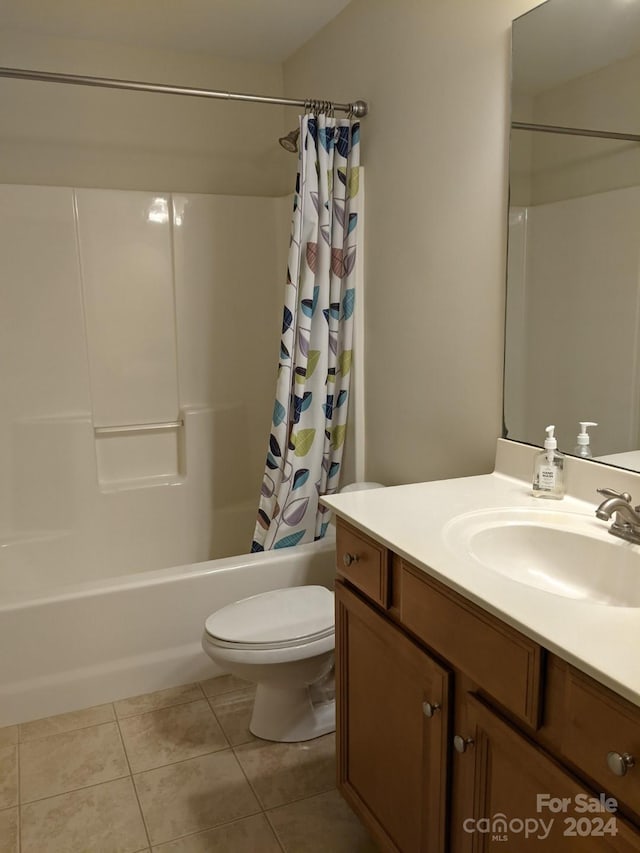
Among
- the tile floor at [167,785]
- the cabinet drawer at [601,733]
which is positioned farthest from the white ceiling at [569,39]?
the tile floor at [167,785]

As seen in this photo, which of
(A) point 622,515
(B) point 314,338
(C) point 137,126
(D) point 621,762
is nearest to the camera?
(D) point 621,762

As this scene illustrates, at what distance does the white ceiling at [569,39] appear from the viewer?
1.45 meters

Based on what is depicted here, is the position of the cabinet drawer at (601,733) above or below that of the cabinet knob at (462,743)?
above

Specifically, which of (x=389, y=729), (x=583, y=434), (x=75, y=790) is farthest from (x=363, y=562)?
(x=75, y=790)

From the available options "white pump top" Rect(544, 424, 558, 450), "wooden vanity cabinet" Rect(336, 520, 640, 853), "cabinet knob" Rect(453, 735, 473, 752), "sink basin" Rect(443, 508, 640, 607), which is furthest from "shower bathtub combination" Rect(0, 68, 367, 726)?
"cabinet knob" Rect(453, 735, 473, 752)

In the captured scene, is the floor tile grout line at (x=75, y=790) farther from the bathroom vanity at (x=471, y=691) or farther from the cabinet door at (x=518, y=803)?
the cabinet door at (x=518, y=803)

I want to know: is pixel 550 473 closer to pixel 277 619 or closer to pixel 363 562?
pixel 363 562

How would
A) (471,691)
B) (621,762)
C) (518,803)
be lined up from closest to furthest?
(621,762)
(518,803)
(471,691)

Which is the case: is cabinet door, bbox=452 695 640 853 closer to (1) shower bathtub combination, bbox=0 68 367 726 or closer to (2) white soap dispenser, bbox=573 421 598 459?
(2) white soap dispenser, bbox=573 421 598 459

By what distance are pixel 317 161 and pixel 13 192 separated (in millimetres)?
1263

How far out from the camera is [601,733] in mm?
881

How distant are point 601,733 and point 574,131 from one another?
1.32 meters

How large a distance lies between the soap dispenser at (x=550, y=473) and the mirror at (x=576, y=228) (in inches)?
2.5

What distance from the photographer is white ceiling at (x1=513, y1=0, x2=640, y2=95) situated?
1.45 metres
